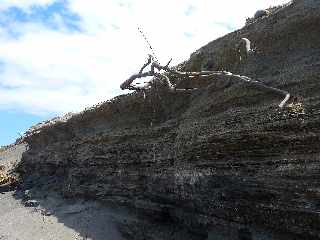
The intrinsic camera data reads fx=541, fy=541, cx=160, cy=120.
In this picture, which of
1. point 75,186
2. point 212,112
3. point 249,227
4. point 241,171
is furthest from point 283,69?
point 75,186

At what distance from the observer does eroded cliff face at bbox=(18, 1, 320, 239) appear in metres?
12.9

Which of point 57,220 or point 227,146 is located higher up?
point 227,146

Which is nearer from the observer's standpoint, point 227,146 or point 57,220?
point 227,146

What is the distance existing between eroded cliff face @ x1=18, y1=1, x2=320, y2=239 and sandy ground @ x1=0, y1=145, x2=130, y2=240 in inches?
25.2

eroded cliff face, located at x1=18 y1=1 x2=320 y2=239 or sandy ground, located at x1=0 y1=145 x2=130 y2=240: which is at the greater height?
eroded cliff face, located at x1=18 y1=1 x2=320 y2=239

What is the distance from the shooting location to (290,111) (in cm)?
1340

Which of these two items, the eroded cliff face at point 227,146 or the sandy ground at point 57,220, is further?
the sandy ground at point 57,220

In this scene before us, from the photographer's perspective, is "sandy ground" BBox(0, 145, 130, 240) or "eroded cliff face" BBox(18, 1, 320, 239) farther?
"sandy ground" BBox(0, 145, 130, 240)

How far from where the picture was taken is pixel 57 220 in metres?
22.5

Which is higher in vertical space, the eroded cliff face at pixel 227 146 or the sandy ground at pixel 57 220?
the eroded cliff face at pixel 227 146

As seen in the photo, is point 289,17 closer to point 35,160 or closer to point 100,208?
point 100,208

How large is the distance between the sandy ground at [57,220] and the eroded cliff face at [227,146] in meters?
0.64

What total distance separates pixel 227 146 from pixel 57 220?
34.2 feet

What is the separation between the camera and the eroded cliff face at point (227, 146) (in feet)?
42.4
